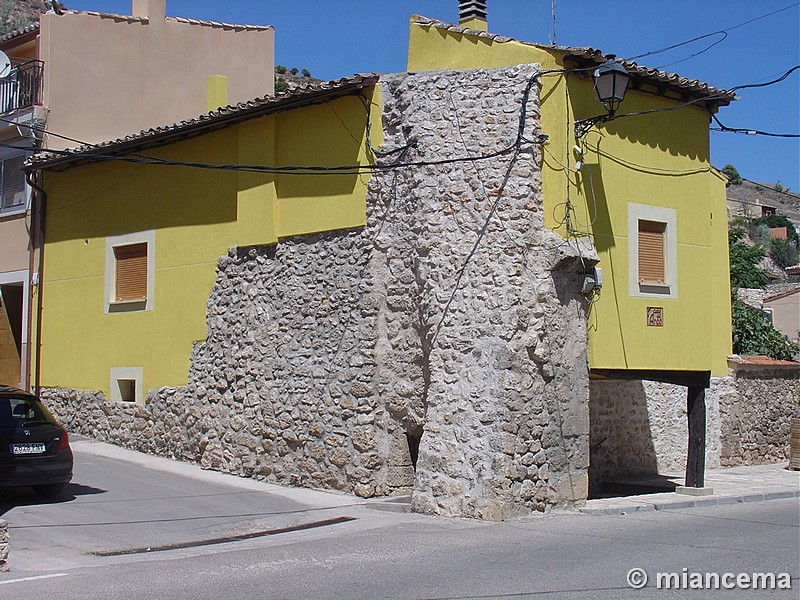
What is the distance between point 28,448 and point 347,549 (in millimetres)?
5145

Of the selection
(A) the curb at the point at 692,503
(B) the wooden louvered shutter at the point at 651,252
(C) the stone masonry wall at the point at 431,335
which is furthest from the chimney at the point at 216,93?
(A) the curb at the point at 692,503

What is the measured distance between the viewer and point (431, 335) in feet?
44.3

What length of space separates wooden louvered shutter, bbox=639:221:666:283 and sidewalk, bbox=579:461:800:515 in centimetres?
343

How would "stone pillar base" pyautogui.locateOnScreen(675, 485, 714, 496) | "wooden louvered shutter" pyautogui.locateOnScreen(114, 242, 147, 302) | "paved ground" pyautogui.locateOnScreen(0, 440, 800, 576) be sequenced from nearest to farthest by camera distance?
1. "paved ground" pyautogui.locateOnScreen(0, 440, 800, 576)
2. "stone pillar base" pyautogui.locateOnScreen(675, 485, 714, 496)
3. "wooden louvered shutter" pyautogui.locateOnScreen(114, 242, 147, 302)

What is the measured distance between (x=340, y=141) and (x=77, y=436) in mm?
8717

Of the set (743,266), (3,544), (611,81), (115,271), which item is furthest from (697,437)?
(743,266)

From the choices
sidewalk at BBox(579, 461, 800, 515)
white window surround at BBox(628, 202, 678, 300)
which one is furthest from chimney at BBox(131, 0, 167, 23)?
sidewalk at BBox(579, 461, 800, 515)

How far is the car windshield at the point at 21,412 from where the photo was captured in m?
12.6

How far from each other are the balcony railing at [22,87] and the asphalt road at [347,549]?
9.53 metres

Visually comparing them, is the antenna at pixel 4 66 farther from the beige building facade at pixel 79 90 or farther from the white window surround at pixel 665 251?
the white window surround at pixel 665 251

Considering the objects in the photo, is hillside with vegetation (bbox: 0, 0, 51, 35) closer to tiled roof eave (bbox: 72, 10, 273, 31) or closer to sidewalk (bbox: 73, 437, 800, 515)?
tiled roof eave (bbox: 72, 10, 273, 31)

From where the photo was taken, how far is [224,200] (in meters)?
16.6

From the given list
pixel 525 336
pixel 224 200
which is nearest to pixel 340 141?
pixel 224 200

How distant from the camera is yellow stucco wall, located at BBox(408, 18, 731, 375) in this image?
43.5 ft
